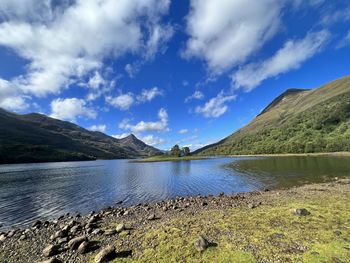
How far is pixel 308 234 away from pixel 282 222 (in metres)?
2.81

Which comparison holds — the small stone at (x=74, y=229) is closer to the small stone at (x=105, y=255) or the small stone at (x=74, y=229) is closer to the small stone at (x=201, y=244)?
the small stone at (x=105, y=255)

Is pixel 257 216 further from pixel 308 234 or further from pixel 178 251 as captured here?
pixel 178 251

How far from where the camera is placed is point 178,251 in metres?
14.1

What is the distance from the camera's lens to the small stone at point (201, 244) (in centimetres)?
1396

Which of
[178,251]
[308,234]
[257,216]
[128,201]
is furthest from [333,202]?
[128,201]

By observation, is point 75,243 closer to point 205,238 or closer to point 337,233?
point 205,238

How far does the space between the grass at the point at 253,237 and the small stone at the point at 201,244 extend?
27 cm

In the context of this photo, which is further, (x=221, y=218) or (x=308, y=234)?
(x=221, y=218)

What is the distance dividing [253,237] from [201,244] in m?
3.99

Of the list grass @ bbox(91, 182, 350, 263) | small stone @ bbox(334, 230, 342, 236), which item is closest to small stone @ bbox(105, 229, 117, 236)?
grass @ bbox(91, 182, 350, 263)

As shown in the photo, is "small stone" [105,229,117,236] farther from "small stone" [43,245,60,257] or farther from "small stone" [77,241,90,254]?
"small stone" [43,245,60,257]

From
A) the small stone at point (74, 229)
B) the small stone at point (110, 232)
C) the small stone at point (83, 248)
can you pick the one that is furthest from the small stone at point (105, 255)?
the small stone at point (74, 229)

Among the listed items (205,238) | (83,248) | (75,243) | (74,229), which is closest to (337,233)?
(205,238)

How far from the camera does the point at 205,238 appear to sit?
15164mm
